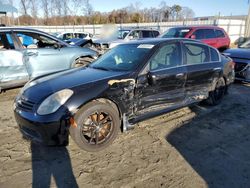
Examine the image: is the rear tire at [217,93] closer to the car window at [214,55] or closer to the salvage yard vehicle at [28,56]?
the car window at [214,55]

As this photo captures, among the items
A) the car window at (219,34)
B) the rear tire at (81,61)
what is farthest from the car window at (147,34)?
the rear tire at (81,61)

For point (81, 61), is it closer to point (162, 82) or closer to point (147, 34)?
point (162, 82)

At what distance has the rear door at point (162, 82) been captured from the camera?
3619 millimetres

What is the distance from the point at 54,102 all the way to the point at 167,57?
2.09m

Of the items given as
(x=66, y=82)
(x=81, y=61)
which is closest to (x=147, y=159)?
(x=66, y=82)

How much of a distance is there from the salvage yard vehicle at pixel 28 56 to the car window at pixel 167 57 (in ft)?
10.9

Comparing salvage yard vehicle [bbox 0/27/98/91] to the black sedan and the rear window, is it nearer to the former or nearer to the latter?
the black sedan

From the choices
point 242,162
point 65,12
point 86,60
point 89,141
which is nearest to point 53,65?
point 86,60

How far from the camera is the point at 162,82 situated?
381 cm

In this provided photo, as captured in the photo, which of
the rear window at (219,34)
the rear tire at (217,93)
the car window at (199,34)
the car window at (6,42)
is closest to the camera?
the rear tire at (217,93)

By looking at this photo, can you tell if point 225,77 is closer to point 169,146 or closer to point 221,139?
point 221,139

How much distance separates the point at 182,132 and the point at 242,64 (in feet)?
13.1

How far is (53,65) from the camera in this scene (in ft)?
20.3

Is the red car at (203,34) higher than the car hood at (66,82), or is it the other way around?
the red car at (203,34)
